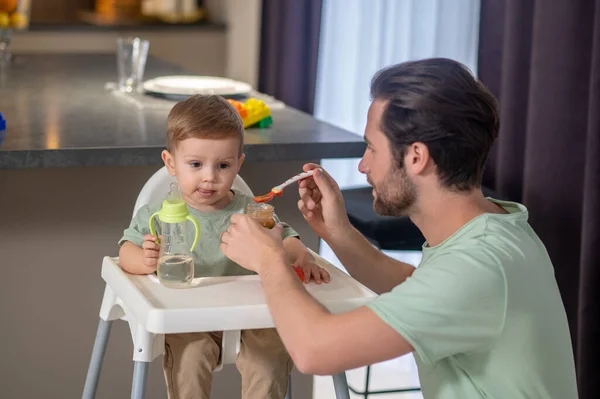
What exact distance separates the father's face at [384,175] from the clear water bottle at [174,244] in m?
0.32

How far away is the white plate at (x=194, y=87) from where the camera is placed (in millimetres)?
2828

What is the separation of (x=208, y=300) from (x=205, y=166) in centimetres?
30

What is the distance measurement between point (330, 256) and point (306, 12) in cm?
116

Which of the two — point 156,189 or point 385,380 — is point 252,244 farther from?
point 385,380

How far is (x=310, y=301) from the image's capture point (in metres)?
1.43

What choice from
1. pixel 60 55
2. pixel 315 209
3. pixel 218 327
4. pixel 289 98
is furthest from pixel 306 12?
pixel 218 327

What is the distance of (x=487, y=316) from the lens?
139 centimetres

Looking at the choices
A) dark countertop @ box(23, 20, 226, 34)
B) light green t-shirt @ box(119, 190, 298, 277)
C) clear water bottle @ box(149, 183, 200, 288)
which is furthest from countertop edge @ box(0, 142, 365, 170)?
dark countertop @ box(23, 20, 226, 34)

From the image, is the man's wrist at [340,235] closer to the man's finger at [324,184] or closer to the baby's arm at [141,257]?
the man's finger at [324,184]

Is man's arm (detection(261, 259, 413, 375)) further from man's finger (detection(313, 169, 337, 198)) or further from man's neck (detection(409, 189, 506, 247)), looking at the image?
man's finger (detection(313, 169, 337, 198))

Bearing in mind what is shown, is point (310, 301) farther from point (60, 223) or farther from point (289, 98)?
point (289, 98)

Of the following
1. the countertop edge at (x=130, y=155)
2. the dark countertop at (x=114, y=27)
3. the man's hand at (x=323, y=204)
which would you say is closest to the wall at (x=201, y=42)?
the dark countertop at (x=114, y=27)

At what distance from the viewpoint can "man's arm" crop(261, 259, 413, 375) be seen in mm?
1358

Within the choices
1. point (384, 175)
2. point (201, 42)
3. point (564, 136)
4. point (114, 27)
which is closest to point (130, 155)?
point (384, 175)
